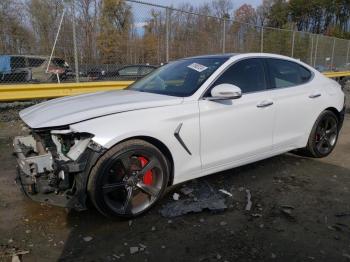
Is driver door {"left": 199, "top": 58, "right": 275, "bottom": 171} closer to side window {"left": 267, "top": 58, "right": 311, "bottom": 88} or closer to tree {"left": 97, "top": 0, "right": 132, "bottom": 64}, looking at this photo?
side window {"left": 267, "top": 58, "right": 311, "bottom": 88}

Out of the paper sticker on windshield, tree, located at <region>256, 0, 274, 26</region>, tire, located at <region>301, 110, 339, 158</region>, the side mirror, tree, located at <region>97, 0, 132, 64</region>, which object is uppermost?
tree, located at <region>256, 0, 274, 26</region>

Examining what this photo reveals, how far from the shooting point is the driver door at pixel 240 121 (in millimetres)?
3861

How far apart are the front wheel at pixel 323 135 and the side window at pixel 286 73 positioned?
0.66 metres

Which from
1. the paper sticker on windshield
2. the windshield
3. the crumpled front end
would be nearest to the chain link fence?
the windshield

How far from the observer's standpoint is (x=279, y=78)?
474 cm

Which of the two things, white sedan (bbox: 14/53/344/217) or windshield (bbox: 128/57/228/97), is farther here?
windshield (bbox: 128/57/228/97)

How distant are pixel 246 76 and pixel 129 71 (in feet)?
16.5

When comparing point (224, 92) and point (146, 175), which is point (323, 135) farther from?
point (146, 175)

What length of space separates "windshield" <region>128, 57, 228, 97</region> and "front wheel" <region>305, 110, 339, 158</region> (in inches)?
77.0

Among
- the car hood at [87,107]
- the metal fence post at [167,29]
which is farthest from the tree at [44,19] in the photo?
the car hood at [87,107]

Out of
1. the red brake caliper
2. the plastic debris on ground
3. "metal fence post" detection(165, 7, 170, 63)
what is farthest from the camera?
"metal fence post" detection(165, 7, 170, 63)

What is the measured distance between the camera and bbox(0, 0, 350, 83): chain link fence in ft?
23.8

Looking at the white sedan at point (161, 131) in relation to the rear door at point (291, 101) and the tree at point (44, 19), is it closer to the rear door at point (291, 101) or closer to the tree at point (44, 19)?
the rear door at point (291, 101)

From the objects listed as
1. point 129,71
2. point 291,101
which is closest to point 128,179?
point 291,101
